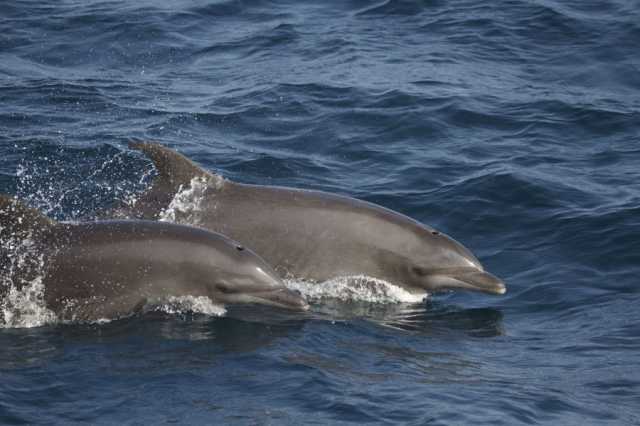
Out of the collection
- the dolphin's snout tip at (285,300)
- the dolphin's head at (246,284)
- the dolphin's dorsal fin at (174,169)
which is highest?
the dolphin's dorsal fin at (174,169)

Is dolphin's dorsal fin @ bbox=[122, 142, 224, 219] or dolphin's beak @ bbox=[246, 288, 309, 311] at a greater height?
dolphin's dorsal fin @ bbox=[122, 142, 224, 219]

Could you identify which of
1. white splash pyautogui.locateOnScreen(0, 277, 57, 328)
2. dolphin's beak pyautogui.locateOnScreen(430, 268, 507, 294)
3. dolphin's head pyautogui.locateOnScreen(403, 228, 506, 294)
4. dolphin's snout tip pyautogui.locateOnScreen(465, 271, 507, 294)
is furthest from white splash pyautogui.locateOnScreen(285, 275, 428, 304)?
white splash pyautogui.locateOnScreen(0, 277, 57, 328)

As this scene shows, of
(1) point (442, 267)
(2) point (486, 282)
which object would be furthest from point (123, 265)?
(2) point (486, 282)

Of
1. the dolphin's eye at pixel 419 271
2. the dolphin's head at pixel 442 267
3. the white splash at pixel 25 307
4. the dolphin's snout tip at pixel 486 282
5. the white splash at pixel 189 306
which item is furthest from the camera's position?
the dolphin's eye at pixel 419 271

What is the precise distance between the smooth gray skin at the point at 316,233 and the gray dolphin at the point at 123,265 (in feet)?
3.78

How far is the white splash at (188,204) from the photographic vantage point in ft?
41.6

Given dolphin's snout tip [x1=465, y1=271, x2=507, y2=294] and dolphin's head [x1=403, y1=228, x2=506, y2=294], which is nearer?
dolphin's snout tip [x1=465, y1=271, x2=507, y2=294]

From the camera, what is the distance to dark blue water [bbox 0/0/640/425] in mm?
9789

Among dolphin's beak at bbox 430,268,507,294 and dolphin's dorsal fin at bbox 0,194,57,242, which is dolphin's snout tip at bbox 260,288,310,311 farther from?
dolphin's dorsal fin at bbox 0,194,57,242

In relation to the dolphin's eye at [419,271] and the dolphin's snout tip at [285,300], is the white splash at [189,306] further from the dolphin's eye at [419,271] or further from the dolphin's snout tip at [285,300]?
the dolphin's eye at [419,271]

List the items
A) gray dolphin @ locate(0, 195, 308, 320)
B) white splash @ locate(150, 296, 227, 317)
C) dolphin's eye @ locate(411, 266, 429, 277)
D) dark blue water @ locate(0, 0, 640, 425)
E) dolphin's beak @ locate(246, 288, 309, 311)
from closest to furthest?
1. dark blue water @ locate(0, 0, 640, 425)
2. gray dolphin @ locate(0, 195, 308, 320)
3. white splash @ locate(150, 296, 227, 317)
4. dolphin's beak @ locate(246, 288, 309, 311)
5. dolphin's eye @ locate(411, 266, 429, 277)

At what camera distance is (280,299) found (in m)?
11.4

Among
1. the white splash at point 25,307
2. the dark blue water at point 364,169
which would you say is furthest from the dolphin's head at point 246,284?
the white splash at point 25,307

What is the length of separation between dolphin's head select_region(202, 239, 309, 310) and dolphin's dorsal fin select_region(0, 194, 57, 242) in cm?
161
